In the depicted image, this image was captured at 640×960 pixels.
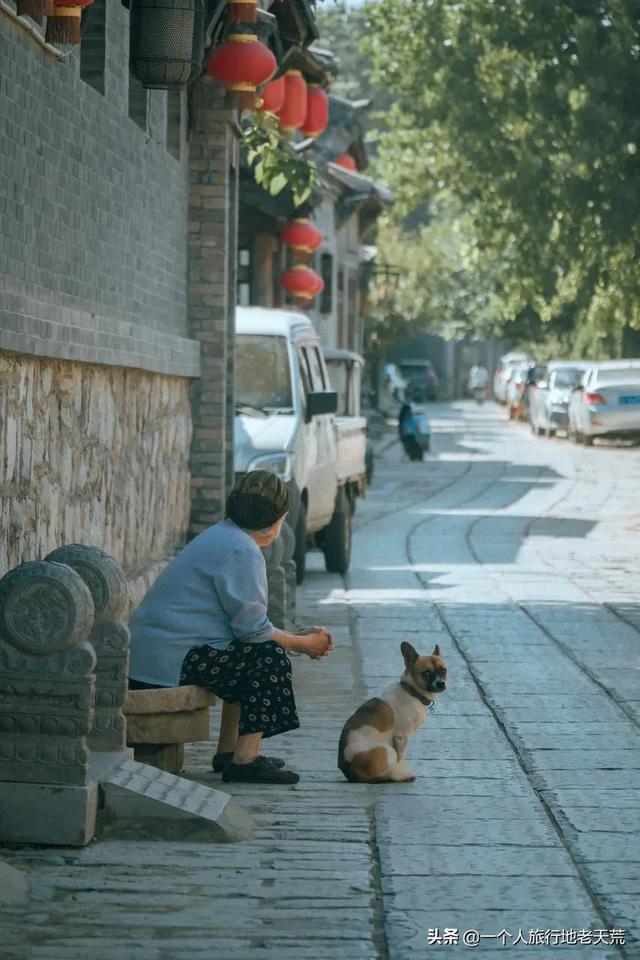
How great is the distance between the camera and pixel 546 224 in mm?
38406

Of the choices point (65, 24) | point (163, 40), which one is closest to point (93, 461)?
point (163, 40)

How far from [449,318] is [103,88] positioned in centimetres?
7016

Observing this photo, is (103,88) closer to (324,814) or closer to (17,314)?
(17,314)

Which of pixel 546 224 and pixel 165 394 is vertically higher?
pixel 546 224

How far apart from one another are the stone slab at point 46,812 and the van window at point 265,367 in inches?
410

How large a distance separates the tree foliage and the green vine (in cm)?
1995

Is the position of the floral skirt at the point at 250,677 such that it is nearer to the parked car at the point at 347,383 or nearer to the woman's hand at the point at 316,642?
the woman's hand at the point at 316,642

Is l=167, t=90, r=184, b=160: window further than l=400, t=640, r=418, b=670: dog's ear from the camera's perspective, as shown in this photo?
Yes

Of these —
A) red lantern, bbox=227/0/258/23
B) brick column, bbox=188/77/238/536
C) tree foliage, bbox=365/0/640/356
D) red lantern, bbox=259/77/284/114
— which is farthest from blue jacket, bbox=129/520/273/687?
tree foliage, bbox=365/0/640/356

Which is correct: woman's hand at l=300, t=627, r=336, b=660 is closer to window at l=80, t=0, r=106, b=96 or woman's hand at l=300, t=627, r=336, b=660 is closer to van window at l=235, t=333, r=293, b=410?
window at l=80, t=0, r=106, b=96

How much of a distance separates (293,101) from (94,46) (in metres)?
6.48

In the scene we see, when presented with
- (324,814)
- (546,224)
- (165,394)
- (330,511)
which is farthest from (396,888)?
(546,224)

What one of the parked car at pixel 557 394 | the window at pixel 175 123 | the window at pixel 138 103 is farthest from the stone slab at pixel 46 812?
the parked car at pixel 557 394

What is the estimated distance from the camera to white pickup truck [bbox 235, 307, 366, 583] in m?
15.9
